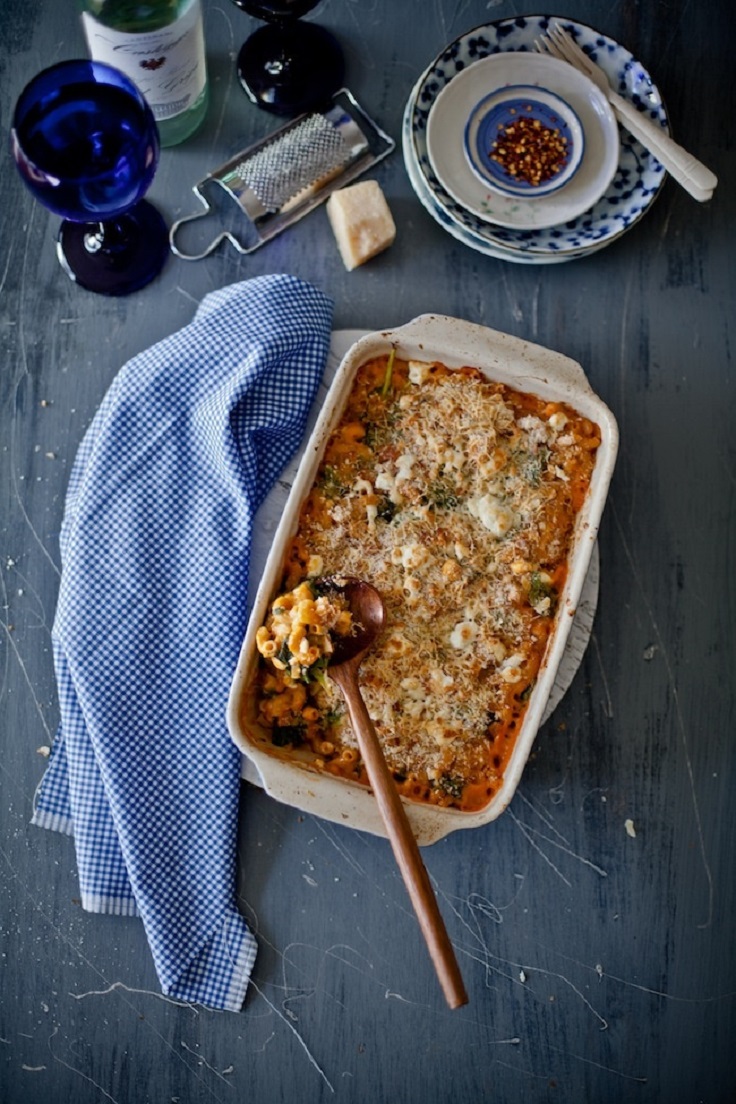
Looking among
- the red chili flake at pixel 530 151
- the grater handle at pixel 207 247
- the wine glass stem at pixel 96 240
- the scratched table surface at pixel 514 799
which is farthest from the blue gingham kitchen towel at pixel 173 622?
the red chili flake at pixel 530 151

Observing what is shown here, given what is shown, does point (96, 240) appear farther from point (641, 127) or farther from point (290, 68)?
point (641, 127)

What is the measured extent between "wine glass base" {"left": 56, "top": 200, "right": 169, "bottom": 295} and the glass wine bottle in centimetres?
31

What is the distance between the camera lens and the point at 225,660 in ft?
8.28

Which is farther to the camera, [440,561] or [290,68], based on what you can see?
[290,68]

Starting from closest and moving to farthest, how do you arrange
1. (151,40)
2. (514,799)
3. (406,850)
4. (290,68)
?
(406,850), (151,40), (514,799), (290,68)

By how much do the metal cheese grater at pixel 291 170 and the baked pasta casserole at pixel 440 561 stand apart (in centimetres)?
59

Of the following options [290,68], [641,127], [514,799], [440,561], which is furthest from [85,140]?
[514,799]

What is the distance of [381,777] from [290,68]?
6.04 ft

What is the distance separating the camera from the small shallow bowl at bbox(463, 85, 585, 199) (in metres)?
2.70

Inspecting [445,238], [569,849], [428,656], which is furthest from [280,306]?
[569,849]

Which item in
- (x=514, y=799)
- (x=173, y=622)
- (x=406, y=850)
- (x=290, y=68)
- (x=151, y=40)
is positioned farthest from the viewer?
(x=290, y=68)

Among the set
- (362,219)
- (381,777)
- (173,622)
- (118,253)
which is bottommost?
(173,622)

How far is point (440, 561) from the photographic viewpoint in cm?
243

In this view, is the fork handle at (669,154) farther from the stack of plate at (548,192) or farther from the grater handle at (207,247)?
the grater handle at (207,247)
